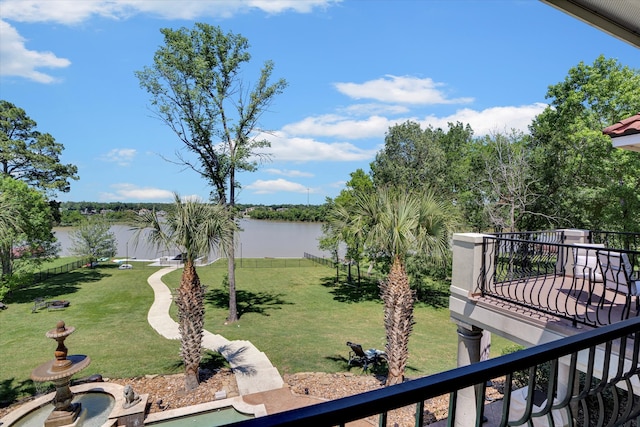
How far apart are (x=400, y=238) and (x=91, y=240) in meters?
34.3

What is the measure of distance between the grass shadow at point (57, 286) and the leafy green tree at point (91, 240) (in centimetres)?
195

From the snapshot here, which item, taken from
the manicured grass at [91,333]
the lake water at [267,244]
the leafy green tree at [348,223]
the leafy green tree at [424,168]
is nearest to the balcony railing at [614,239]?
the leafy green tree at [348,223]

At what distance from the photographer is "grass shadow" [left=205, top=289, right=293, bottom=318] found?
61.9 feet

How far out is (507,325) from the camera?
17.9 feet

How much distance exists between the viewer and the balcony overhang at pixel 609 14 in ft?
9.39

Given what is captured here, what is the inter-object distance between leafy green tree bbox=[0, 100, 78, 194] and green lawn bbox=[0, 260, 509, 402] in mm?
7911

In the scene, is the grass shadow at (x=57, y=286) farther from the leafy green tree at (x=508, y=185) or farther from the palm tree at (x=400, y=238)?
the leafy green tree at (x=508, y=185)


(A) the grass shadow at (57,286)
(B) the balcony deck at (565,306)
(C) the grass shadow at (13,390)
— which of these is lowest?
(A) the grass shadow at (57,286)

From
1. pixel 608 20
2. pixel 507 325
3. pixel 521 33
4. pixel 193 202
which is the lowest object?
pixel 507 325

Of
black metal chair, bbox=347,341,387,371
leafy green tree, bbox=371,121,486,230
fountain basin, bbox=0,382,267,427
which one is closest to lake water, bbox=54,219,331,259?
leafy green tree, bbox=371,121,486,230

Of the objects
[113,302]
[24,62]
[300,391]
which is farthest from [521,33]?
[113,302]

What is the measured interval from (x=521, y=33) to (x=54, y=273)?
36.6 metres

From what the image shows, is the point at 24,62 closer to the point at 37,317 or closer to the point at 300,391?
the point at 37,317

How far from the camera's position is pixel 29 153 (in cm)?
2467
